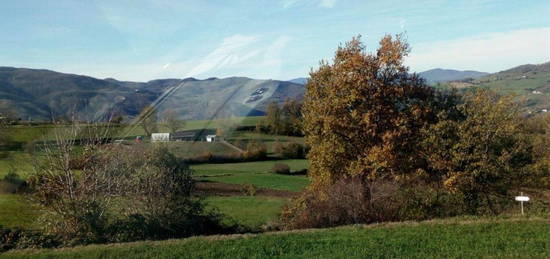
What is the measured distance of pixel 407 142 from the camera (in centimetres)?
1812

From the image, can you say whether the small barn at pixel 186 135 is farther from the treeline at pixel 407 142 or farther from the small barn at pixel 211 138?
the treeline at pixel 407 142

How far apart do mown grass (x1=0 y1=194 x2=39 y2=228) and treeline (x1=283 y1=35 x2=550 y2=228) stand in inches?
358

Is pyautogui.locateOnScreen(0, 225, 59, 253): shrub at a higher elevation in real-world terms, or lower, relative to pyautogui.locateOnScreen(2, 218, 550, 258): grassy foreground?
lower

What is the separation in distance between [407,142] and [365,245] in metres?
9.23

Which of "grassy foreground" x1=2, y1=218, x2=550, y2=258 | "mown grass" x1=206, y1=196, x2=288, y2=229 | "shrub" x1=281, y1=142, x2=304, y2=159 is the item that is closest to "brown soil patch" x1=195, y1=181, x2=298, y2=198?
"mown grass" x1=206, y1=196, x2=288, y2=229

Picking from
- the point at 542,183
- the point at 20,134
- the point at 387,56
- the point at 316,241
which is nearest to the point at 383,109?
the point at 387,56

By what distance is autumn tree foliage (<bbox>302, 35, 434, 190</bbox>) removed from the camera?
17734 mm

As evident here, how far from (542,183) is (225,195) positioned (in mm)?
23024

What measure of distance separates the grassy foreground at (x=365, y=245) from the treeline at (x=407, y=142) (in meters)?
4.25

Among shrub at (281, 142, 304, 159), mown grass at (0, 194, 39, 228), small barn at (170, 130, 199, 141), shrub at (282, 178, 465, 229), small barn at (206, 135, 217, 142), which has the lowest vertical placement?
shrub at (281, 142, 304, 159)

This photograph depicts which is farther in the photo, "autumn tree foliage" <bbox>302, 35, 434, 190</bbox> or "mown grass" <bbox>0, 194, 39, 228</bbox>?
"autumn tree foliage" <bbox>302, 35, 434, 190</bbox>

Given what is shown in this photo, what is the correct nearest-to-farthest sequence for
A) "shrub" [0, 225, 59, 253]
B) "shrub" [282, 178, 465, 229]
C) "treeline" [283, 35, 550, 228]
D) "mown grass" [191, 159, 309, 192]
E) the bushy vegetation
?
"shrub" [0, 225, 59, 253]
the bushy vegetation
"shrub" [282, 178, 465, 229]
"treeline" [283, 35, 550, 228]
"mown grass" [191, 159, 309, 192]

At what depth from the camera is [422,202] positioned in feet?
52.1

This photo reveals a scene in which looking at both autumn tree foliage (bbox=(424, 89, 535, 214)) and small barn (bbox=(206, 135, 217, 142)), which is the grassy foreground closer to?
autumn tree foliage (bbox=(424, 89, 535, 214))
